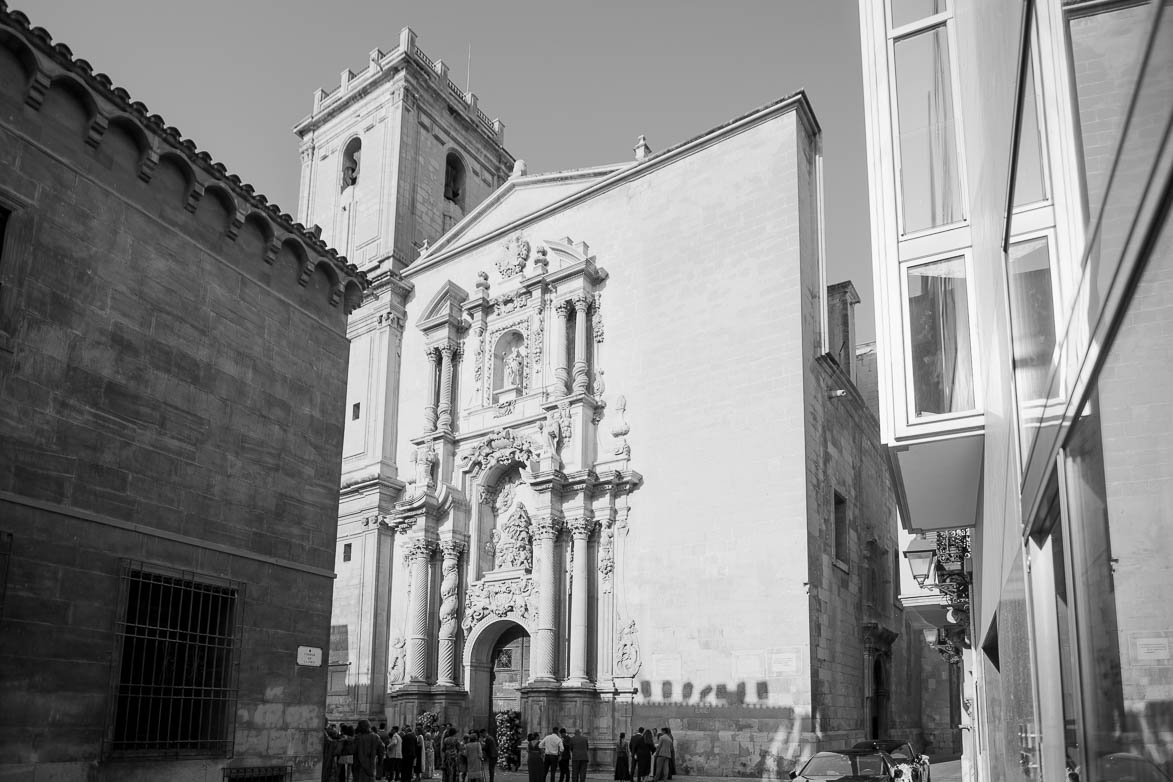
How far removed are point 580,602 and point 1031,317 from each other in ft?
64.5

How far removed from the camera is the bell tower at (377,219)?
26.1 metres

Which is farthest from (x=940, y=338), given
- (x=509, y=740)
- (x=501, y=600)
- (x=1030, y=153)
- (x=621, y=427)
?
(x=501, y=600)

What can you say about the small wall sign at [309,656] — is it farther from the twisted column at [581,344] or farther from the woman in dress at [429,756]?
the twisted column at [581,344]

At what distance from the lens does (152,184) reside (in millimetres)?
10680

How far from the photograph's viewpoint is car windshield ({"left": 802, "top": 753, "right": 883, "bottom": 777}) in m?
13.5

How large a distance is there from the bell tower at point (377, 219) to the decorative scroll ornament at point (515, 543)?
3.49 metres

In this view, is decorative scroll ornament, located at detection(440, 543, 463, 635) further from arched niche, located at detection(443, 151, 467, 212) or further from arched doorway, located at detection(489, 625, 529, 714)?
arched niche, located at detection(443, 151, 467, 212)

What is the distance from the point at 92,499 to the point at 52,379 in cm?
118

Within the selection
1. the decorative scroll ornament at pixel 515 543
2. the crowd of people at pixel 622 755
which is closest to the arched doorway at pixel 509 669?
the decorative scroll ornament at pixel 515 543

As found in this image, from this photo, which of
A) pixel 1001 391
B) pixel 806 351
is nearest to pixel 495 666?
pixel 806 351

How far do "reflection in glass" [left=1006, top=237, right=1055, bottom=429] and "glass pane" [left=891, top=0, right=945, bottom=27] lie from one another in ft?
20.3

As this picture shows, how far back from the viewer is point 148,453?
1016 centimetres

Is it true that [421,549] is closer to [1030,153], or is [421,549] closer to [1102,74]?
[1030,153]

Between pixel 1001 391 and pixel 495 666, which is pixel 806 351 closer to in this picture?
pixel 495 666
